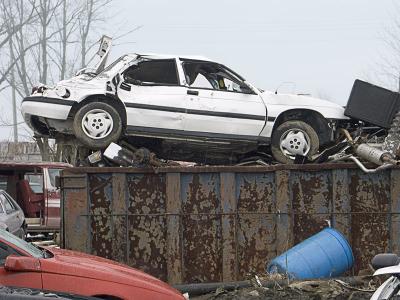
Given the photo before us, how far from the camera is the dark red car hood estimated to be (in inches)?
218

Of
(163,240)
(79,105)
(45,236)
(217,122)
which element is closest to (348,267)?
(163,240)

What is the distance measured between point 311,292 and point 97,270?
247 cm

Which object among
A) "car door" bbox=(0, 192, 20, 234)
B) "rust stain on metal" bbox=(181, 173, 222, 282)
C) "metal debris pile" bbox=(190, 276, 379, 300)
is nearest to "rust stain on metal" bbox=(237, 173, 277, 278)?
"rust stain on metal" bbox=(181, 173, 222, 282)

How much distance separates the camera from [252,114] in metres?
9.17

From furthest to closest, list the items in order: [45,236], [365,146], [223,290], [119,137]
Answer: [45,236], [119,137], [365,146], [223,290]

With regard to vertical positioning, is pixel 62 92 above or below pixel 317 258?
above

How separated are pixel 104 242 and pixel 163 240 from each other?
66 centimetres

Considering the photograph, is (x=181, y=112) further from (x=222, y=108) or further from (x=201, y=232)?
(x=201, y=232)

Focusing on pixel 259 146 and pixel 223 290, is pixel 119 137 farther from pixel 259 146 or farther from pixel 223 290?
pixel 223 290

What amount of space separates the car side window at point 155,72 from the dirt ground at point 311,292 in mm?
3240

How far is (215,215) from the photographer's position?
777cm

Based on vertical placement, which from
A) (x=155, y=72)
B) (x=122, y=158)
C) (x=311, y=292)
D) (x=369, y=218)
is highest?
(x=155, y=72)

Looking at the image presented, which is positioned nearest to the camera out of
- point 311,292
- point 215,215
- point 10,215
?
point 311,292

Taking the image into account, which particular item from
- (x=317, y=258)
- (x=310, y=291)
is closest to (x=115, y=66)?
(x=317, y=258)
